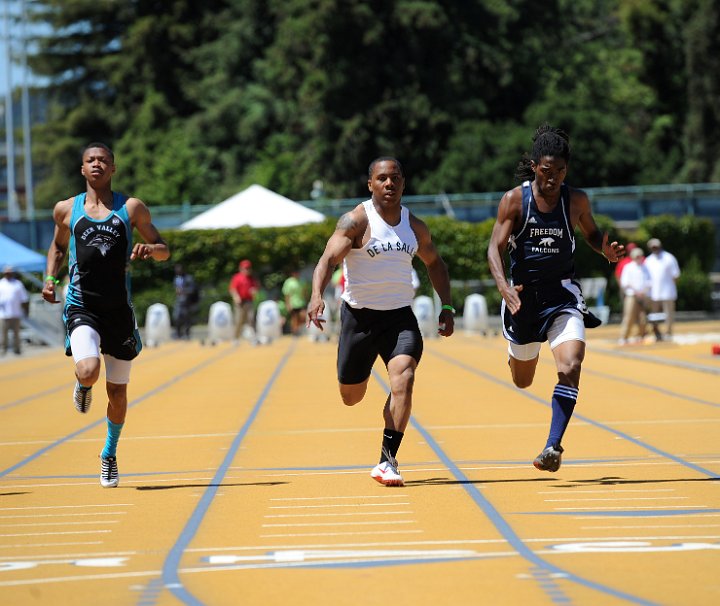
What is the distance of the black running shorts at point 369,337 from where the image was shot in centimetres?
917

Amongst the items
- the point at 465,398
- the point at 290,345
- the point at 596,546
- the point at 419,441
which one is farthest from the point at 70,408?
the point at 290,345

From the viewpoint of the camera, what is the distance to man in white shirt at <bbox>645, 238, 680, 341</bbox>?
89.2 feet

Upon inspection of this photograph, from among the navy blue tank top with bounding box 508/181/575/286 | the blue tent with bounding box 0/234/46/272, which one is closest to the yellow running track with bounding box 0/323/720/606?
the navy blue tank top with bounding box 508/181/575/286

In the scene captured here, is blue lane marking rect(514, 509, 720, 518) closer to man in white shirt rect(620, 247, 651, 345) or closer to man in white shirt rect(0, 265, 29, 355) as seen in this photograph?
man in white shirt rect(620, 247, 651, 345)

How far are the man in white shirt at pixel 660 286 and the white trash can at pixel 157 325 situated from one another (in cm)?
1130

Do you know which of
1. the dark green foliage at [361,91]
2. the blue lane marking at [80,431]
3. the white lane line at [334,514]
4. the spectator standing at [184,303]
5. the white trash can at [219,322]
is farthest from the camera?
the dark green foliage at [361,91]

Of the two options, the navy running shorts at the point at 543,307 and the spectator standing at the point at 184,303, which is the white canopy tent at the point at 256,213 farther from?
the navy running shorts at the point at 543,307

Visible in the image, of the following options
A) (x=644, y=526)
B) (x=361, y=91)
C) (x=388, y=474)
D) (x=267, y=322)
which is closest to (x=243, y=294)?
(x=267, y=322)

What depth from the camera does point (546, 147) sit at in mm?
9258

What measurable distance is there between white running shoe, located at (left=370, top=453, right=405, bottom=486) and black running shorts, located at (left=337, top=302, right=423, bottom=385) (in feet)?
2.09

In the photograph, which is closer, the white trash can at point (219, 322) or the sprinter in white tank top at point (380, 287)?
the sprinter in white tank top at point (380, 287)

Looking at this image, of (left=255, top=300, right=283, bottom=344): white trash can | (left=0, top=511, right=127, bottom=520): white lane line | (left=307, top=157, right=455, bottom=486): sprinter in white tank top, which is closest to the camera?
(left=0, top=511, right=127, bottom=520): white lane line

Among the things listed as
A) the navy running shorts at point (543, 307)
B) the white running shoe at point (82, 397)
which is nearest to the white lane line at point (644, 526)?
the navy running shorts at point (543, 307)

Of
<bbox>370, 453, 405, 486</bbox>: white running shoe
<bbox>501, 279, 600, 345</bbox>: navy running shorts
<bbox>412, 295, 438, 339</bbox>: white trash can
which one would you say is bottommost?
<bbox>412, 295, 438, 339</bbox>: white trash can
